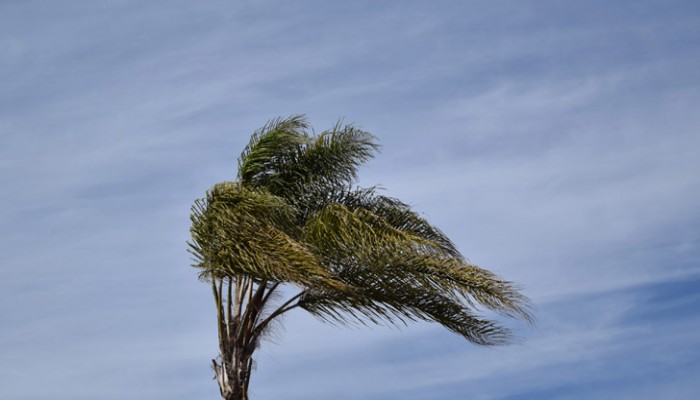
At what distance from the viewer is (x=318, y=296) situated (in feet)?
54.1

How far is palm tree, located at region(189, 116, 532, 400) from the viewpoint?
15352mm

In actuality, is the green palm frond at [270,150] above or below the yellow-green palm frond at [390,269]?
above

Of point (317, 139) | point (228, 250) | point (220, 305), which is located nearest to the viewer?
point (228, 250)

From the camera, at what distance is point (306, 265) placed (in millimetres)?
14930

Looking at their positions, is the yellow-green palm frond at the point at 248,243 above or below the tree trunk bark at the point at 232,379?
above

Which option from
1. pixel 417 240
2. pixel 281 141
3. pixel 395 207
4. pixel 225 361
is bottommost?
pixel 225 361

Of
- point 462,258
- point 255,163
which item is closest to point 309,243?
point 255,163

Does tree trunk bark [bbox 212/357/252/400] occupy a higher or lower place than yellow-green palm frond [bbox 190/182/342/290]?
lower

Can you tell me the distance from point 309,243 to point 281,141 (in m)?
2.32

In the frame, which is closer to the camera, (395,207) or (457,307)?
(457,307)

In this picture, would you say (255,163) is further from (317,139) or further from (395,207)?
(395,207)

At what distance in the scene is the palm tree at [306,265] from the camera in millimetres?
15352

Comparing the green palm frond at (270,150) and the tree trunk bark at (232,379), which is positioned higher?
the green palm frond at (270,150)

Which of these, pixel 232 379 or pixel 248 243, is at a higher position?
pixel 248 243
